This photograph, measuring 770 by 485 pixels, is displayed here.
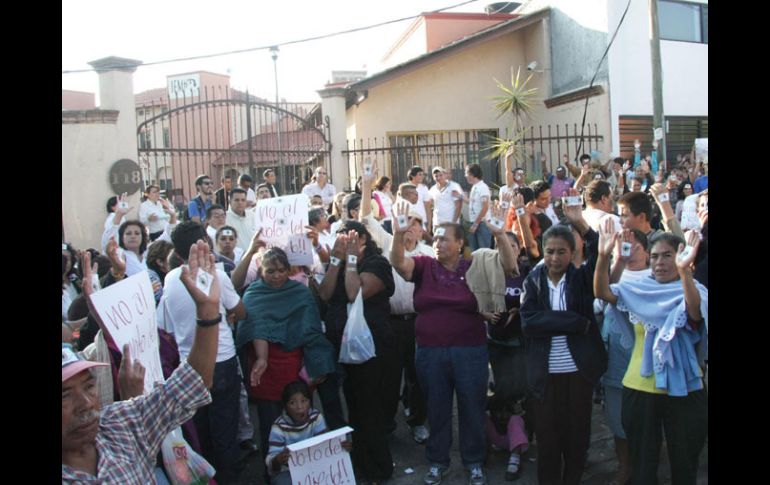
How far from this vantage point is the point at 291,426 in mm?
4398

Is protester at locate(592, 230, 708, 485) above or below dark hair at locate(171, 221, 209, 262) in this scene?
below

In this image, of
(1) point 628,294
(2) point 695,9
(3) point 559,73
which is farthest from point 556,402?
(2) point 695,9

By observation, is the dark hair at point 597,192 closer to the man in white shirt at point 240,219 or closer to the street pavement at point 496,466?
the street pavement at point 496,466

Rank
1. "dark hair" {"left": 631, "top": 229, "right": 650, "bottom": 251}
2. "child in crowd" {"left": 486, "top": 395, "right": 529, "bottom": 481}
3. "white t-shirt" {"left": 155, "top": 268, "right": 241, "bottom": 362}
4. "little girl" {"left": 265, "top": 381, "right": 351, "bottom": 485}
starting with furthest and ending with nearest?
"child in crowd" {"left": 486, "top": 395, "right": 529, "bottom": 481} < "dark hair" {"left": 631, "top": 229, "right": 650, "bottom": 251} < "white t-shirt" {"left": 155, "top": 268, "right": 241, "bottom": 362} < "little girl" {"left": 265, "top": 381, "right": 351, "bottom": 485}

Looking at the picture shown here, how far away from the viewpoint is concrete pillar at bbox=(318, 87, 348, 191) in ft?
44.9

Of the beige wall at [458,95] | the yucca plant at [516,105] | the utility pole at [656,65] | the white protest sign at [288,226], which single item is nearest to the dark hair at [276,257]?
the white protest sign at [288,226]

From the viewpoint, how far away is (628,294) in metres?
4.04

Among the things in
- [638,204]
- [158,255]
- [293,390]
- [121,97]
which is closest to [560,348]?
[638,204]

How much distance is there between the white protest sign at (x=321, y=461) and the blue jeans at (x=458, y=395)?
701 mm

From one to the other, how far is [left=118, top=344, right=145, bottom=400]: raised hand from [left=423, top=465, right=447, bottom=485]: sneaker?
2507mm

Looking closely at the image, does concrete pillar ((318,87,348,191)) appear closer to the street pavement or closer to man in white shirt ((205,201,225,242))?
man in white shirt ((205,201,225,242))

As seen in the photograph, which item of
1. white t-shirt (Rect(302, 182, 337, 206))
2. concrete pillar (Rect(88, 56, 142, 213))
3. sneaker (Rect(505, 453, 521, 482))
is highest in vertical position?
concrete pillar (Rect(88, 56, 142, 213))

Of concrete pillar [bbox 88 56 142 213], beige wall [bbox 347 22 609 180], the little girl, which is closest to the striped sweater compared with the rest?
the little girl

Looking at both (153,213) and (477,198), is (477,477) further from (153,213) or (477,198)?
(153,213)
